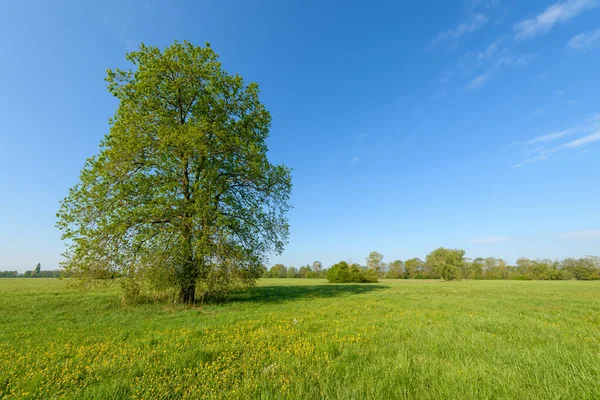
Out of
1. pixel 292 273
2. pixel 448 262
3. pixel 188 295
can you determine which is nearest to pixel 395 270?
pixel 448 262

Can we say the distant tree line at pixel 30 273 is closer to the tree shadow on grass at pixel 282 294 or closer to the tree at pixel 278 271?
the tree at pixel 278 271

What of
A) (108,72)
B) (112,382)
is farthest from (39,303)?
(112,382)

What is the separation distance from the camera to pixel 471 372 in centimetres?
426

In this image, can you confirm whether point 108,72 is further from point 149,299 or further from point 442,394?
point 442,394

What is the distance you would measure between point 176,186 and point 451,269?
302 ft

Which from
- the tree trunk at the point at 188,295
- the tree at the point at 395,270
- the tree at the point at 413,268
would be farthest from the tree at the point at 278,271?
the tree trunk at the point at 188,295

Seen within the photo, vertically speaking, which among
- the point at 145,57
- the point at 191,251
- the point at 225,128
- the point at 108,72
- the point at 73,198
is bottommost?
the point at 191,251

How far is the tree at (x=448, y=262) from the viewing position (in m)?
81.6

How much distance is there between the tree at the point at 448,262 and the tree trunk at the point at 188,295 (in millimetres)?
87983

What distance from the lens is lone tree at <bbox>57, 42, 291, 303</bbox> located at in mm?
13555

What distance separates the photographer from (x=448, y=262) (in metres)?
82.8

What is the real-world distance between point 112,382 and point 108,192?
42.2 feet

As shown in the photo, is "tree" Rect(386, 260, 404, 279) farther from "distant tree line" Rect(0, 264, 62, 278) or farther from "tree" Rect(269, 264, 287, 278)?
"distant tree line" Rect(0, 264, 62, 278)

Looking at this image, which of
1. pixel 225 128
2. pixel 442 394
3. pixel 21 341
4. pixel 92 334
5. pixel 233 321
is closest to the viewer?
pixel 442 394
